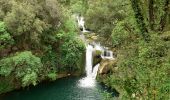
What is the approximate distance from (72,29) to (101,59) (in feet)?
14.1

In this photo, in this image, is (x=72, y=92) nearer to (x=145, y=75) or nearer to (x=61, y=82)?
(x=61, y=82)

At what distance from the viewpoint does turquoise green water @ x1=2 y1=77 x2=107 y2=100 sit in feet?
81.0

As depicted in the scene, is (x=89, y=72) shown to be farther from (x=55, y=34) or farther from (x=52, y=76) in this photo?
(x=55, y=34)

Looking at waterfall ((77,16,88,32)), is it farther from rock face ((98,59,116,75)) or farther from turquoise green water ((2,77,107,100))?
turquoise green water ((2,77,107,100))

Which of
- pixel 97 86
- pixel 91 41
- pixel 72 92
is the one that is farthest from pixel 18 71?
pixel 91 41

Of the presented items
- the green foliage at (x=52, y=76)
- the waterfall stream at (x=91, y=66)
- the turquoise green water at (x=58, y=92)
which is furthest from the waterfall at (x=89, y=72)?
the green foliage at (x=52, y=76)

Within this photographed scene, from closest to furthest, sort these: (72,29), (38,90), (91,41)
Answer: (38,90) < (72,29) < (91,41)

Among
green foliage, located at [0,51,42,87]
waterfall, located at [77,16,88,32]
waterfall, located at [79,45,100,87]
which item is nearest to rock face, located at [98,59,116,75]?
waterfall, located at [79,45,100,87]

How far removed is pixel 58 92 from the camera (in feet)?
85.7

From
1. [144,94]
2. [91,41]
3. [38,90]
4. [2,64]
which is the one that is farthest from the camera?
[91,41]

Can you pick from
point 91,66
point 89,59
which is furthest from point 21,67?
point 89,59

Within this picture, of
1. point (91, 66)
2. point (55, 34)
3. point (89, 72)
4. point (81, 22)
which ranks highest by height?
point (81, 22)

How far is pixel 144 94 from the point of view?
756cm

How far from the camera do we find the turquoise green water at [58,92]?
2470cm
